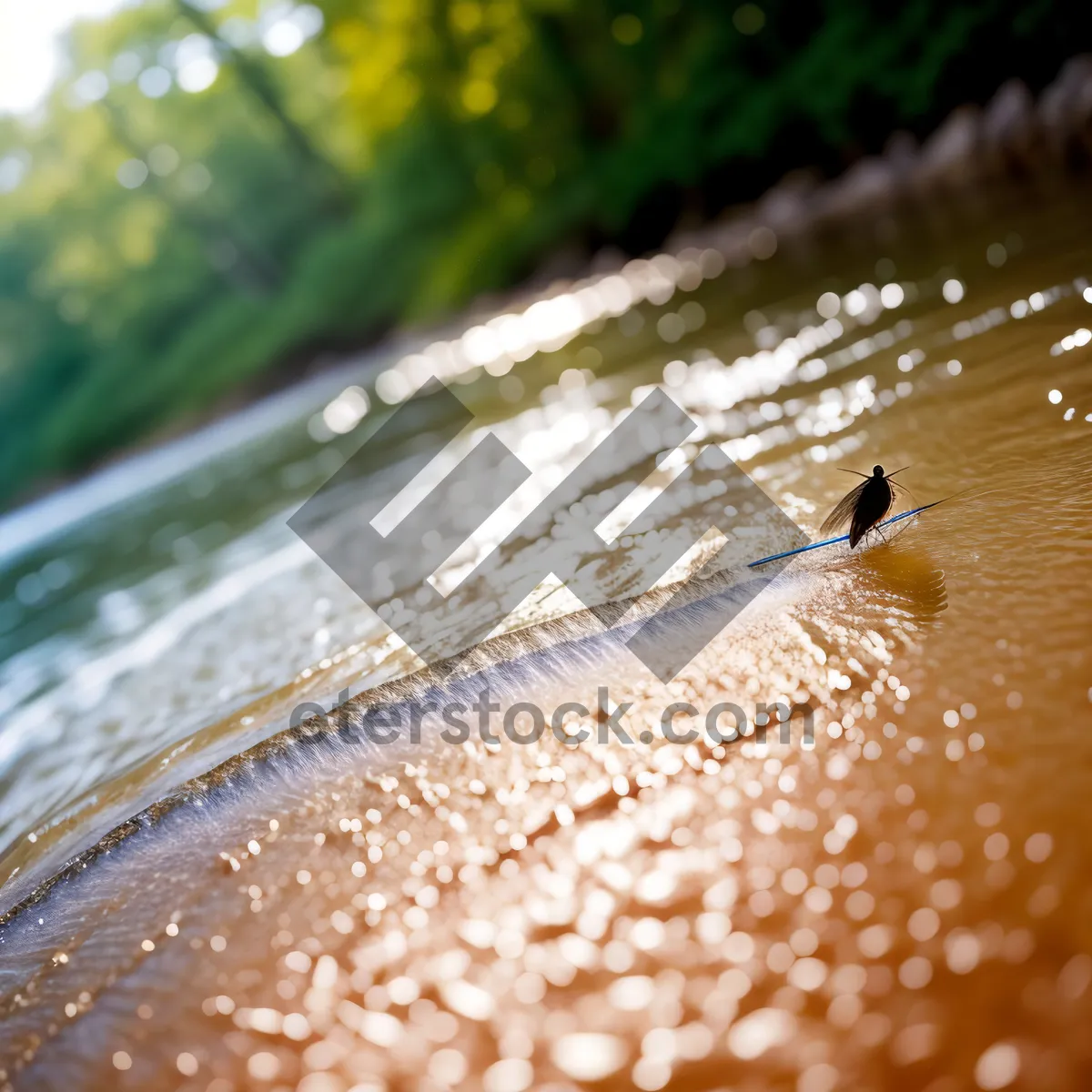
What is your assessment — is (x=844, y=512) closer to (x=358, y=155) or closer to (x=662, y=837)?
(x=662, y=837)

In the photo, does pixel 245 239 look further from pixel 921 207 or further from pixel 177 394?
pixel 921 207

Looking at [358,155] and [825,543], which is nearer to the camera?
[825,543]

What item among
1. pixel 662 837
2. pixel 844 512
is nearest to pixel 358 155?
pixel 844 512

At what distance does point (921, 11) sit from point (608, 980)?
19.5 metres

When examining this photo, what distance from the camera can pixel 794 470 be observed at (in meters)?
4.48

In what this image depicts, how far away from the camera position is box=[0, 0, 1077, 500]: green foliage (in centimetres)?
1869
